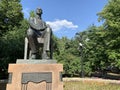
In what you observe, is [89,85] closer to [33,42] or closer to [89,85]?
[89,85]

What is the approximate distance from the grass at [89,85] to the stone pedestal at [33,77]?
6094 millimetres

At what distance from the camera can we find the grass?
43.3 ft

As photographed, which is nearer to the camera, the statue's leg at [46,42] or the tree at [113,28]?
the statue's leg at [46,42]

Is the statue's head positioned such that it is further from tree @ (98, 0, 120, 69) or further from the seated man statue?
tree @ (98, 0, 120, 69)

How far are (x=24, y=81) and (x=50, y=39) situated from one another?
1.52 meters

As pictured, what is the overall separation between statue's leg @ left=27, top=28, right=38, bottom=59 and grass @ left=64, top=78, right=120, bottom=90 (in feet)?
19.6

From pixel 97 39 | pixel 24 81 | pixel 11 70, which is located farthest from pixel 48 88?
pixel 97 39

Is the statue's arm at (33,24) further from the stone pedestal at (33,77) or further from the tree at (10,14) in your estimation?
the tree at (10,14)

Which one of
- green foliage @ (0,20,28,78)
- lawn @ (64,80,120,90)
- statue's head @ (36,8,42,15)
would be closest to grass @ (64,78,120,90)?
lawn @ (64,80,120,90)

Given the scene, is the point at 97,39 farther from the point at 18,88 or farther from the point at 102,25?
the point at 18,88

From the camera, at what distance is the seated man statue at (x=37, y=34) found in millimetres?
7367

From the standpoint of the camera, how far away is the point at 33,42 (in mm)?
7395

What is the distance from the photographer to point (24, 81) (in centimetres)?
694

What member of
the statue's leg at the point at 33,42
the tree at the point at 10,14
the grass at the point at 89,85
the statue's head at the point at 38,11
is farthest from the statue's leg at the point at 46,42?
the tree at the point at 10,14
